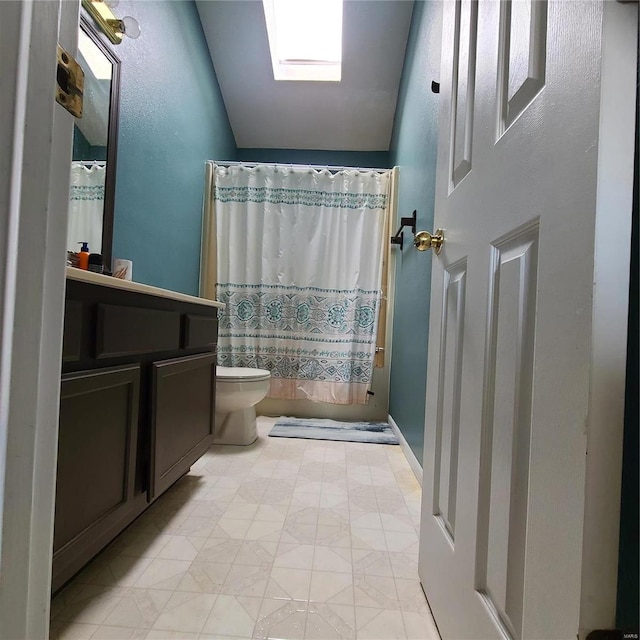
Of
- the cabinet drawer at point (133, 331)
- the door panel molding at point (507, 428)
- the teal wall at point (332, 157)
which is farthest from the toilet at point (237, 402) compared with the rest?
the teal wall at point (332, 157)

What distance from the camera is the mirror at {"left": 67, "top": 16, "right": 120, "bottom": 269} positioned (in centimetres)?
121

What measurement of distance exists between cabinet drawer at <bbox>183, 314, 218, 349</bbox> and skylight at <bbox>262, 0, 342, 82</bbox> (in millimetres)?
2179

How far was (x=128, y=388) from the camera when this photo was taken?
910mm

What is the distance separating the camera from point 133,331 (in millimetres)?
924

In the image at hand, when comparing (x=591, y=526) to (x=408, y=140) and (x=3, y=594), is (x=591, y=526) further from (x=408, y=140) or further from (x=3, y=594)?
(x=408, y=140)

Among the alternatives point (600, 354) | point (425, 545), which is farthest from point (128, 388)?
point (600, 354)

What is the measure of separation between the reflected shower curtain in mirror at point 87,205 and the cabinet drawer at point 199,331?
457 millimetres

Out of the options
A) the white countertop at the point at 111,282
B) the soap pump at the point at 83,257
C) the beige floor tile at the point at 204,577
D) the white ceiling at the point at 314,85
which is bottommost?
→ the beige floor tile at the point at 204,577

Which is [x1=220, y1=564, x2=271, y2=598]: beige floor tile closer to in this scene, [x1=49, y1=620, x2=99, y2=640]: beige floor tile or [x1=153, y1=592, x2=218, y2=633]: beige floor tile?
[x1=153, y1=592, x2=218, y2=633]: beige floor tile

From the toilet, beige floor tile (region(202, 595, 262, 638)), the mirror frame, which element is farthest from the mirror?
beige floor tile (region(202, 595, 262, 638))

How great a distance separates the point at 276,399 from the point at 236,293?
33.7 inches

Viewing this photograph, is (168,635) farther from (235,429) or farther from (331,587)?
(235,429)

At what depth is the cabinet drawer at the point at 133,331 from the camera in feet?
2.63

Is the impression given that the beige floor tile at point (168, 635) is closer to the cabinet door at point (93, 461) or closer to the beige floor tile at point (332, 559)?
the cabinet door at point (93, 461)
